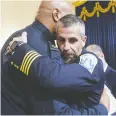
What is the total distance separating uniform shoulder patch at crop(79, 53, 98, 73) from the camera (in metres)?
1.00

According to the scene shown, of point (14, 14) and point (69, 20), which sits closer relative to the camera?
point (69, 20)

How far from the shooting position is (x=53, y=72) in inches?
37.4

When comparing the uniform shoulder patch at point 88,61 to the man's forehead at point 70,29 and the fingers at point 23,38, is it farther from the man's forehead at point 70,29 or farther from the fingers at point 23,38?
the fingers at point 23,38

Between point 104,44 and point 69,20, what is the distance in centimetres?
389

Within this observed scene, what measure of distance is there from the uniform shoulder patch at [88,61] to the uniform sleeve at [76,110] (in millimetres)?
156

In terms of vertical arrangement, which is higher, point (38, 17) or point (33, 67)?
point (38, 17)

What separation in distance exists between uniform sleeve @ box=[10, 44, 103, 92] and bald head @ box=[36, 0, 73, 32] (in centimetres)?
18

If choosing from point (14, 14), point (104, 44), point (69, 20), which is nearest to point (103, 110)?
point (69, 20)

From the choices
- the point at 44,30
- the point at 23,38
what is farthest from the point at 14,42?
the point at 44,30

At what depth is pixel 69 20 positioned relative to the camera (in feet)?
3.51

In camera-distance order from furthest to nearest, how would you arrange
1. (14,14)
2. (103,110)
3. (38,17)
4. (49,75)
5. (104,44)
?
1. (104,44)
2. (14,14)
3. (38,17)
4. (103,110)
5. (49,75)

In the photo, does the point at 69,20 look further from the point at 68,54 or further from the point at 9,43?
the point at 9,43

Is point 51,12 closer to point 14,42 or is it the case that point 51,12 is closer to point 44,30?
point 44,30

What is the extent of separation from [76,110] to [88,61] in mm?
195
